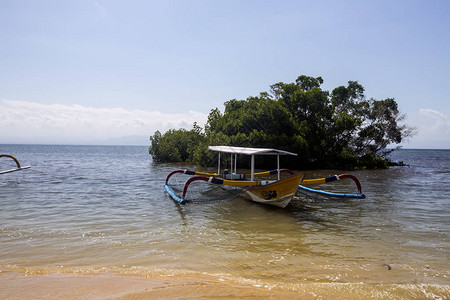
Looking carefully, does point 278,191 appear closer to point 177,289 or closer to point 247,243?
point 247,243

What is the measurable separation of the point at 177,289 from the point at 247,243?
292cm

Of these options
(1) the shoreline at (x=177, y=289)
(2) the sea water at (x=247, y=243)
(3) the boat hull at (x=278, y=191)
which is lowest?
(2) the sea water at (x=247, y=243)

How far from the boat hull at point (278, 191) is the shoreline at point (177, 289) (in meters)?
5.98

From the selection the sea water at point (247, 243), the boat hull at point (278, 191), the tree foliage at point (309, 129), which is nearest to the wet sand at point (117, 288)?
the sea water at point (247, 243)

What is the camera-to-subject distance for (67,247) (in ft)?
21.7

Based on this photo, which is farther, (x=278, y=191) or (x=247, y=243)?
(x=278, y=191)

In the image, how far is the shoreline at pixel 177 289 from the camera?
4219 millimetres

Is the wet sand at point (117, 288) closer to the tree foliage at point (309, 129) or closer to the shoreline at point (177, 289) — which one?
the shoreline at point (177, 289)

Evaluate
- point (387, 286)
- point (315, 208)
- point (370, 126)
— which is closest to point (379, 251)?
point (387, 286)

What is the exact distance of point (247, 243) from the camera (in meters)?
7.07

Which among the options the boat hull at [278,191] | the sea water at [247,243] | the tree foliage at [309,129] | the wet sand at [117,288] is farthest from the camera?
the tree foliage at [309,129]

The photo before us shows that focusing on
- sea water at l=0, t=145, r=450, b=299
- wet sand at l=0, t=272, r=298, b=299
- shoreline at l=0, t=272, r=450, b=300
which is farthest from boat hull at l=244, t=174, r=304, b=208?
wet sand at l=0, t=272, r=298, b=299

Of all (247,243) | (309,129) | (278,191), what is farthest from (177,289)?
(309,129)

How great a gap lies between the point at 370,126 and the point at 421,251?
1335 inches
